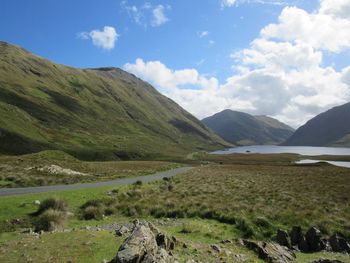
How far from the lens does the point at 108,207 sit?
29.9m

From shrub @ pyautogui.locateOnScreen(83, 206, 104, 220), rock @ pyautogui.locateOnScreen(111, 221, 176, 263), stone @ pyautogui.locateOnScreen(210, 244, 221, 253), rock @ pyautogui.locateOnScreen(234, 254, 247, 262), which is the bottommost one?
rock @ pyautogui.locateOnScreen(234, 254, 247, 262)

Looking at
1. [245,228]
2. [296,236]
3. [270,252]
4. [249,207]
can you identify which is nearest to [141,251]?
[270,252]

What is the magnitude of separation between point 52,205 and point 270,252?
53.8ft

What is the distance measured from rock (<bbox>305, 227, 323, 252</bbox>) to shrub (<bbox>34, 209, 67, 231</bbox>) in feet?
51.1

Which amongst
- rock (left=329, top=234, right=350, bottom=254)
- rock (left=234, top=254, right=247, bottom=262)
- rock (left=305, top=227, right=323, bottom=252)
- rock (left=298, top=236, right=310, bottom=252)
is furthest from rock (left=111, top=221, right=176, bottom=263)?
rock (left=329, top=234, right=350, bottom=254)

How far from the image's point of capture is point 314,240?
839 inches

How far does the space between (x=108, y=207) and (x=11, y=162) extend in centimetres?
3742

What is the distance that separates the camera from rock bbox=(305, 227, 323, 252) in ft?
68.4

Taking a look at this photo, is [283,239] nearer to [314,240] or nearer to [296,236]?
[296,236]

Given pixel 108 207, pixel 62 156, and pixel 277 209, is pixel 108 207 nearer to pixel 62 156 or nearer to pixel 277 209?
pixel 277 209

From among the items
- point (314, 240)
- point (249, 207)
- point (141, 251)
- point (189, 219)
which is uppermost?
point (141, 251)

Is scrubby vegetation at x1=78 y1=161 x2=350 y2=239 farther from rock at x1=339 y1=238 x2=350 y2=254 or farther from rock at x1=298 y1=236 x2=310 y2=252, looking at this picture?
rock at x1=339 y1=238 x2=350 y2=254

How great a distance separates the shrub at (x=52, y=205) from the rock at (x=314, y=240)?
1695 centimetres

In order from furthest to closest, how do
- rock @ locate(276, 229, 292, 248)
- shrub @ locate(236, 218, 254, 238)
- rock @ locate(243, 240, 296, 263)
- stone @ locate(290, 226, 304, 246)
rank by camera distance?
1. shrub @ locate(236, 218, 254, 238)
2. stone @ locate(290, 226, 304, 246)
3. rock @ locate(276, 229, 292, 248)
4. rock @ locate(243, 240, 296, 263)
